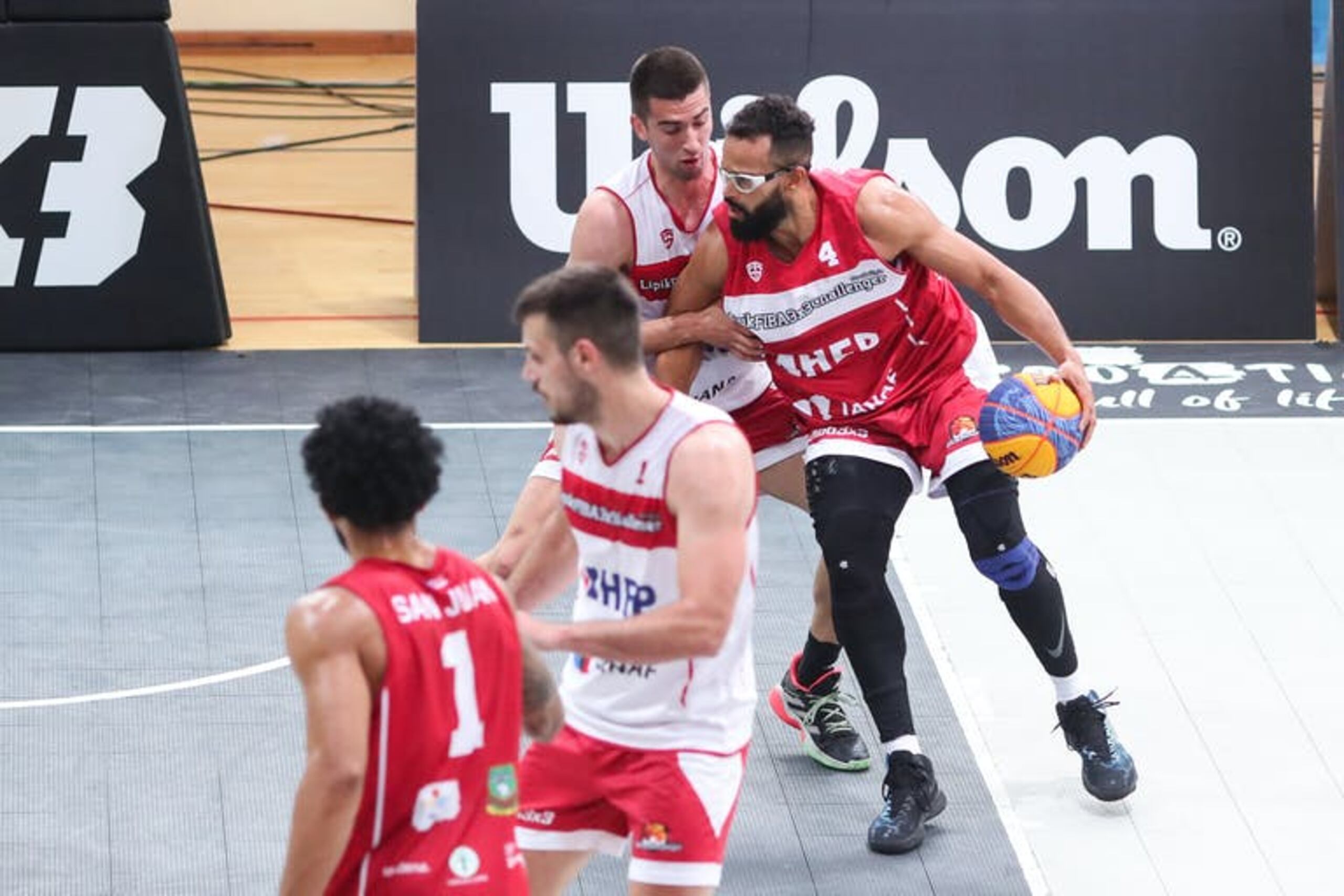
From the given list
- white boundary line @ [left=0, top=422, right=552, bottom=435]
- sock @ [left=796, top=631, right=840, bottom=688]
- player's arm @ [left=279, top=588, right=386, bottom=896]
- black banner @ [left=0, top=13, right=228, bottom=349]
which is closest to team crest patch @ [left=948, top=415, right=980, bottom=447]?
sock @ [left=796, top=631, right=840, bottom=688]

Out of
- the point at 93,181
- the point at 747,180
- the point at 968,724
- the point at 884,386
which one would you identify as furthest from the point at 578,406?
the point at 93,181

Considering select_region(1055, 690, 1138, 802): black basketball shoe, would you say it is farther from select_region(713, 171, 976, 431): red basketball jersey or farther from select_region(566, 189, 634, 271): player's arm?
select_region(566, 189, 634, 271): player's arm

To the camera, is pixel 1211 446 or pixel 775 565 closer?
pixel 775 565

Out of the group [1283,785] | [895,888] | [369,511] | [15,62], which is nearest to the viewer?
[369,511]

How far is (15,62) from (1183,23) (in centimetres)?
536

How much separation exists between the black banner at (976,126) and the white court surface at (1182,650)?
1279mm

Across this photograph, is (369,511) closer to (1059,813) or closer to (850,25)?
(1059,813)

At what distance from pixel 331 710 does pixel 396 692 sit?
0.50ft

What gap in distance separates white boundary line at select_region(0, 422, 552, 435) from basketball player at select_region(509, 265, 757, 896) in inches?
189

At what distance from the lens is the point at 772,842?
6.87 meters

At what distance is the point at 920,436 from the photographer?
6879mm

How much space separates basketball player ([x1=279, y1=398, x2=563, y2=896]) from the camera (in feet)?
13.4

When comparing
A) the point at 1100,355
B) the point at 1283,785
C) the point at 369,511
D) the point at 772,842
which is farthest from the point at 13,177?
the point at 369,511

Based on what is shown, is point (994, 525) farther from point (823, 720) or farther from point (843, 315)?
point (823, 720)
